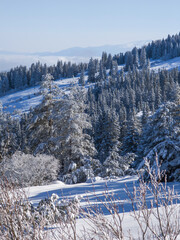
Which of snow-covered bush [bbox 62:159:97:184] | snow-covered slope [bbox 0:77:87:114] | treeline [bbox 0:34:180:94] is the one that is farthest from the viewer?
treeline [bbox 0:34:180:94]

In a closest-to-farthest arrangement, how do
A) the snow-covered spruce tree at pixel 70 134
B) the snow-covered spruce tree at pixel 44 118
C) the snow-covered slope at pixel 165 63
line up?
1. the snow-covered spruce tree at pixel 70 134
2. the snow-covered spruce tree at pixel 44 118
3. the snow-covered slope at pixel 165 63

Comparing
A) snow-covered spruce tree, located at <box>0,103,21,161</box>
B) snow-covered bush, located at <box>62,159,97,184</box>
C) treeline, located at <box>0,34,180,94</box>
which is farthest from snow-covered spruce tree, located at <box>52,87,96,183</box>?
treeline, located at <box>0,34,180,94</box>

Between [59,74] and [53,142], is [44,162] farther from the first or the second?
[59,74]

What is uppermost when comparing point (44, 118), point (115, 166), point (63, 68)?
point (63, 68)

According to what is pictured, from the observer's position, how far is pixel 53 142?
18.7 m

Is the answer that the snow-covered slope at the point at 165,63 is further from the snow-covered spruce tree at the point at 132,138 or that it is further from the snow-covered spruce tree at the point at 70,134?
the snow-covered spruce tree at the point at 70,134

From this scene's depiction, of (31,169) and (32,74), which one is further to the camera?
(32,74)

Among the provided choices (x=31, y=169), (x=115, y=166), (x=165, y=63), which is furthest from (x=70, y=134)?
(x=165, y=63)

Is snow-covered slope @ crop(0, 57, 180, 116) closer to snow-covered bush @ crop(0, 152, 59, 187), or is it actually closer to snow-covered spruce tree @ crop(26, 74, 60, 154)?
snow-covered spruce tree @ crop(26, 74, 60, 154)

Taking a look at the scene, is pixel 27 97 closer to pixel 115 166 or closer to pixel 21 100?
pixel 21 100

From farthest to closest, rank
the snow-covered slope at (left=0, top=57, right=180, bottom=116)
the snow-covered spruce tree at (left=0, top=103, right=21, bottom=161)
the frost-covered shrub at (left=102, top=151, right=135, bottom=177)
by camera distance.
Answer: the snow-covered slope at (left=0, top=57, right=180, bottom=116), the snow-covered spruce tree at (left=0, top=103, right=21, bottom=161), the frost-covered shrub at (left=102, top=151, right=135, bottom=177)

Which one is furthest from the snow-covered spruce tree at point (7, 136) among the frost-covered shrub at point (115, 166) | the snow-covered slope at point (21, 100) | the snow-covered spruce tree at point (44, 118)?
the snow-covered slope at point (21, 100)

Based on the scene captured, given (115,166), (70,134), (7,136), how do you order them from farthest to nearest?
(7,136), (70,134), (115,166)

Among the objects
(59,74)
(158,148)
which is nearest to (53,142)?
(158,148)
